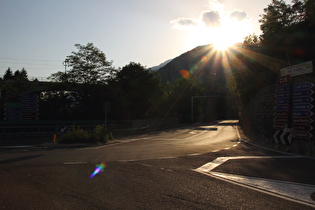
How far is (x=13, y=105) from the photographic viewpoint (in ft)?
112

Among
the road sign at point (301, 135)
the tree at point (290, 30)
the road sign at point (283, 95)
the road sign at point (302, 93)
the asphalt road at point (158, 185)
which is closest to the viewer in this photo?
the asphalt road at point (158, 185)

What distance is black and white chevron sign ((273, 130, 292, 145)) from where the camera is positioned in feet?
45.8

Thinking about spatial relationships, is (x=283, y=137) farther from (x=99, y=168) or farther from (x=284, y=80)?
(x=99, y=168)

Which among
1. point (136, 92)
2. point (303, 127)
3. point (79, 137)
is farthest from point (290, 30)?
point (136, 92)

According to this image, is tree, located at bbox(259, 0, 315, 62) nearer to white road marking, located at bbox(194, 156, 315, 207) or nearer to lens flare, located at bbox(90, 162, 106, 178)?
white road marking, located at bbox(194, 156, 315, 207)

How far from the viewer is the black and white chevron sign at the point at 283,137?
→ 45.8 feet

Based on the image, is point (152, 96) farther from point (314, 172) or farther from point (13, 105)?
point (314, 172)

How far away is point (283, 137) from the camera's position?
563 inches

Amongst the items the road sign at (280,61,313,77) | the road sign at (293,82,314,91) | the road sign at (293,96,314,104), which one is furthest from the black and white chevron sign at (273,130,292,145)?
the road sign at (280,61,313,77)

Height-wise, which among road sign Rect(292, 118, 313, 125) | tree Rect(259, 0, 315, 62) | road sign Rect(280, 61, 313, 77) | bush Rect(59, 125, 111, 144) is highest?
tree Rect(259, 0, 315, 62)

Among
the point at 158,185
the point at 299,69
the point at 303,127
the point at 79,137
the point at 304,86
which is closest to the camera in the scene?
the point at 158,185

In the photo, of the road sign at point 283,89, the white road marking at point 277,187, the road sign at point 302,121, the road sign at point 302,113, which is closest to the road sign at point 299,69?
the road sign at point 283,89

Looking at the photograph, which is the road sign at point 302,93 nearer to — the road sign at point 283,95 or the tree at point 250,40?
the road sign at point 283,95

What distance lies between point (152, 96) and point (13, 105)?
2101 cm
